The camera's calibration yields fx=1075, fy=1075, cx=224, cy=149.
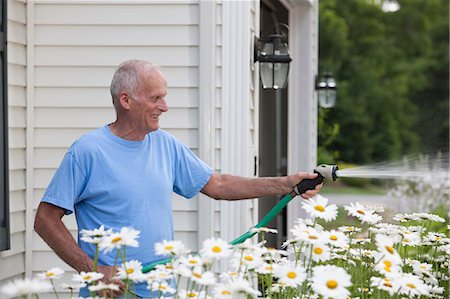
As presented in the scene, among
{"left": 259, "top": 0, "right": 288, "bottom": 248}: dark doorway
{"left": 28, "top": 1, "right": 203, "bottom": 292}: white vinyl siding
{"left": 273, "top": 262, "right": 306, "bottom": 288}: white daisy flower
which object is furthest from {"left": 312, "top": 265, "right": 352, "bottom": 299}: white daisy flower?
{"left": 259, "top": 0, "right": 288, "bottom": 248}: dark doorway

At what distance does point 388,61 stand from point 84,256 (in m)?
29.7

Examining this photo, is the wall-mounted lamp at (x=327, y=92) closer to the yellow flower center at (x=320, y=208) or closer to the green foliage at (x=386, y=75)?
the yellow flower center at (x=320, y=208)

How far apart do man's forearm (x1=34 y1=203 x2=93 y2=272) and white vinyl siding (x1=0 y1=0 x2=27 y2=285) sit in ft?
4.24

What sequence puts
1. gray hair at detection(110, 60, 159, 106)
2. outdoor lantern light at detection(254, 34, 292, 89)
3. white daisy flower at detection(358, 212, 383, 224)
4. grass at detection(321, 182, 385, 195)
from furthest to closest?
grass at detection(321, 182, 385, 195) < outdoor lantern light at detection(254, 34, 292, 89) < gray hair at detection(110, 60, 159, 106) < white daisy flower at detection(358, 212, 383, 224)

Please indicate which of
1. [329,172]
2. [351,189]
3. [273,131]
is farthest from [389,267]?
[351,189]

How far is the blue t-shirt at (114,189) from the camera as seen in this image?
12.2 ft

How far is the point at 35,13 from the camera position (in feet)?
17.3

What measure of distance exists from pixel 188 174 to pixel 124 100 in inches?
16.3

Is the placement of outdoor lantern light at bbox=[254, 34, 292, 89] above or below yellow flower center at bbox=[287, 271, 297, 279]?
above

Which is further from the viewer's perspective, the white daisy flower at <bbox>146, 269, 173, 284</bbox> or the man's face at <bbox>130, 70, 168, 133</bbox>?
the man's face at <bbox>130, 70, 168, 133</bbox>

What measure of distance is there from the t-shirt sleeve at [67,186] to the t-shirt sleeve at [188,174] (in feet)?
1.48

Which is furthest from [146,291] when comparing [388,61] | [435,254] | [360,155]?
[388,61]

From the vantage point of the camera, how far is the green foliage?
29.7 meters

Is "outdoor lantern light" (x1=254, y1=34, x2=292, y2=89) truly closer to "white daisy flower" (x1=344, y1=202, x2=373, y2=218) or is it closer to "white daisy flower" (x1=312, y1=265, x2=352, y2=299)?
"white daisy flower" (x1=344, y1=202, x2=373, y2=218)
